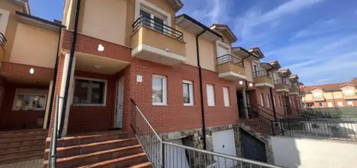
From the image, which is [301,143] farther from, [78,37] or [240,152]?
[78,37]

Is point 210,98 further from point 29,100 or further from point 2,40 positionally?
point 29,100

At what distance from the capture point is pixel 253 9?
8594 millimetres

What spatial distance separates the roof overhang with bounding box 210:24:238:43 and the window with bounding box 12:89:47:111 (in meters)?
12.5

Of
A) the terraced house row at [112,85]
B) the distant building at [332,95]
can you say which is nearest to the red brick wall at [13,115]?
the terraced house row at [112,85]

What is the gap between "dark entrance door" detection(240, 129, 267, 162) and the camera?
1028cm

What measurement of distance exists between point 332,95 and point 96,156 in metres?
62.0

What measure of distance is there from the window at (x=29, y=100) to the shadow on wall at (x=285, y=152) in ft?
49.7

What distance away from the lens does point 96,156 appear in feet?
13.2

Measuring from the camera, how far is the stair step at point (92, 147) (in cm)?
385

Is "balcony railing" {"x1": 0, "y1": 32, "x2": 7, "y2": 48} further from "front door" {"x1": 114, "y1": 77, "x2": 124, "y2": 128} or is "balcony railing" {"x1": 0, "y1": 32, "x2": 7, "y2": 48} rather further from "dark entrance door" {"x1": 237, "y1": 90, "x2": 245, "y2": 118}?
"dark entrance door" {"x1": 237, "y1": 90, "x2": 245, "y2": 118}

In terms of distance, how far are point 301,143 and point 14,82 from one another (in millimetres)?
17196

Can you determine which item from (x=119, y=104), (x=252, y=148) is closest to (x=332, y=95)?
(x=252, y=148)

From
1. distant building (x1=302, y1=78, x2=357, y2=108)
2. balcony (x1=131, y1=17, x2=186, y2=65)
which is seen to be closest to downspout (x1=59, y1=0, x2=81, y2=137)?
balcony (x1=131, y1=17, x2=186, y2=65)

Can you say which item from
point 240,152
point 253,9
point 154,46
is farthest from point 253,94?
point 154,46
